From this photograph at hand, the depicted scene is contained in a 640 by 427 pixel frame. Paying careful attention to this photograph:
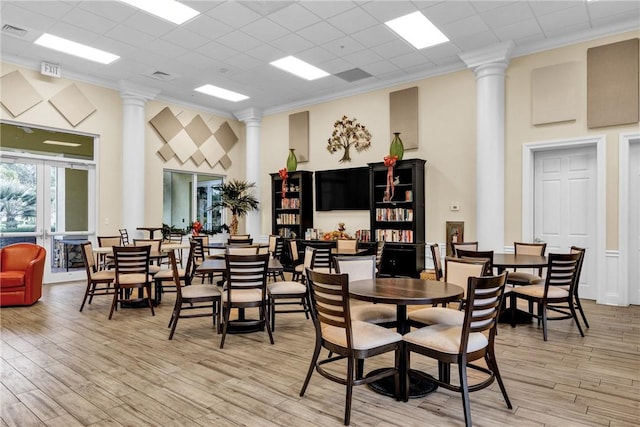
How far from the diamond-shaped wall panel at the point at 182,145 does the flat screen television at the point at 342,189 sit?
123 inches

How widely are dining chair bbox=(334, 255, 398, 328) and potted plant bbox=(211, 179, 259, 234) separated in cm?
645

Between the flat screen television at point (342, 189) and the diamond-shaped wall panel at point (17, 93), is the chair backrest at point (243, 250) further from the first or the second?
the diamond-shaped wall panel at point (17, 93)

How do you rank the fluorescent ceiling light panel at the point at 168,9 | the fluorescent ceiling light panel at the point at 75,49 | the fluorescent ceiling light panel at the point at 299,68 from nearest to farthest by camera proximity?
the fluorescent ceiling light panel at the point at 168,9
the fluorescent ceiling light panel at the point at 75,49
the fluorescent ceiling light panel at the point at 299,68

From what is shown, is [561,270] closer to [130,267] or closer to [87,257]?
[130,267]

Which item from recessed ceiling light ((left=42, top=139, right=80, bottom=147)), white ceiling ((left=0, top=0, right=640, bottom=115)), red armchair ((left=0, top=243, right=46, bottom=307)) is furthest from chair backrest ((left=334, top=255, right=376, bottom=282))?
recessed ceiling light ((left=42, top=139, right=80, bottom=147))

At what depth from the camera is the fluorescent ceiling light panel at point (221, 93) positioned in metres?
8.93

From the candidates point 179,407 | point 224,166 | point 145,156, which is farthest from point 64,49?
point 179,407

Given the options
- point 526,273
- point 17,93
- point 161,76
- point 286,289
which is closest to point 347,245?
point 286,289

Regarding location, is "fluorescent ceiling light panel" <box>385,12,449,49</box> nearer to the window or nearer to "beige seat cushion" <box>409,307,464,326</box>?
"beige seat cushion" <box>409,307,464,326</box>

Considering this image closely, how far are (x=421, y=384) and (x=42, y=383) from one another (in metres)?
3.02

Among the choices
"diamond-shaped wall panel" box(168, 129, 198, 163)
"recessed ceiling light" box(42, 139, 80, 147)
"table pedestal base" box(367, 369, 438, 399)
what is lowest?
"table pedestal base" box(367, 369, 438, 399)

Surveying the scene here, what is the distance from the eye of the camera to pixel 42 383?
327cm

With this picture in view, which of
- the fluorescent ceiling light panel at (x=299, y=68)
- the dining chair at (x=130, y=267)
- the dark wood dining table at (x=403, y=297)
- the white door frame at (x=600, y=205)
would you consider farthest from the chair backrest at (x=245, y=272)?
the white door frame at (x=600, y=205)

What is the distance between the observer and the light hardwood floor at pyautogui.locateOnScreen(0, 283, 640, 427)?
2.73m
